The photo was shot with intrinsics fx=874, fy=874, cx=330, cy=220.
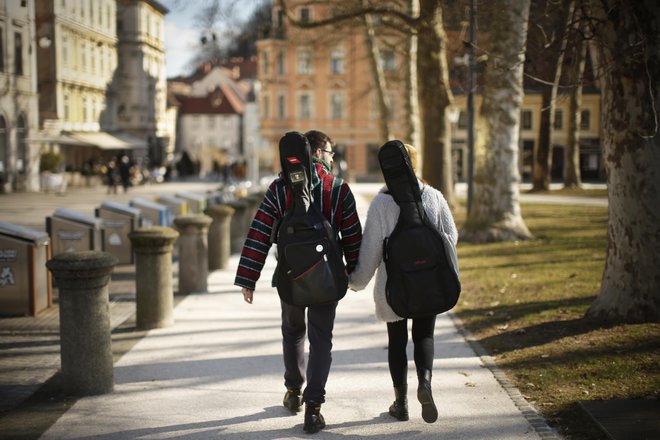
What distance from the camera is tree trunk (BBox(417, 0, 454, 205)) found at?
21594 mm

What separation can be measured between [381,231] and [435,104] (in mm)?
17429

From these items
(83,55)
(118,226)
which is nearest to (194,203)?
(118,226)

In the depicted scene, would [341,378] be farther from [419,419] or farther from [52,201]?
[52,201]

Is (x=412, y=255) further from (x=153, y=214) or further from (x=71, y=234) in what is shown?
(x=153, y=214)

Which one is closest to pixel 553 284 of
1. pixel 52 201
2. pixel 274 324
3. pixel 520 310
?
pixel 520 310

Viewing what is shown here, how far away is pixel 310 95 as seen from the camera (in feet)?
238

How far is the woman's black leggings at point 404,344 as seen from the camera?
5.54m

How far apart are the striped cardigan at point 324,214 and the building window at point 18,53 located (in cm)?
2128

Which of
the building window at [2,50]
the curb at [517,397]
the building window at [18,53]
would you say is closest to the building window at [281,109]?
the building window at [18,53]

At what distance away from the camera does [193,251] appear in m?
11.2

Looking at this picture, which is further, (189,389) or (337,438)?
(189,389)

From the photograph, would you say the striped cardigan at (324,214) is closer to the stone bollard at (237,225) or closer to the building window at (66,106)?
the stone bollard at (237,225)

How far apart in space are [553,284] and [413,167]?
6201mm

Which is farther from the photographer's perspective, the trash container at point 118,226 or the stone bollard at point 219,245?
the trash container at point 118,226
